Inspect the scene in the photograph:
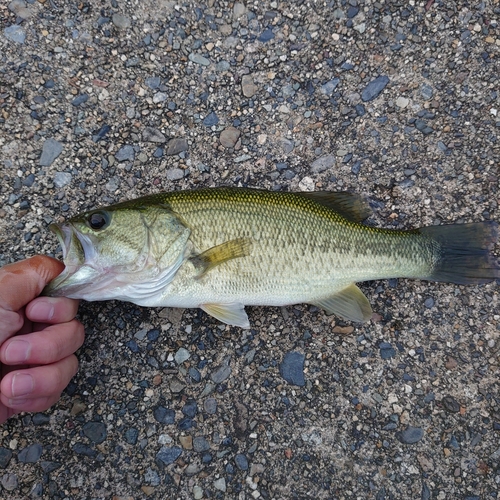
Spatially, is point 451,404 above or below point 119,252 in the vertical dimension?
below

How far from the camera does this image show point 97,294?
237 cm

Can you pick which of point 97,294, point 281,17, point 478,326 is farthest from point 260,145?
point 478,326

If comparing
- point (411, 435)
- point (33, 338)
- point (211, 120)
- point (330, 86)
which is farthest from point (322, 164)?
point (33, 338)

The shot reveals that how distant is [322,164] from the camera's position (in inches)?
116

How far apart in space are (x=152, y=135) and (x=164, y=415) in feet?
5.98

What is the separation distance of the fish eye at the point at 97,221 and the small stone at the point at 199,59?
4.46 feet

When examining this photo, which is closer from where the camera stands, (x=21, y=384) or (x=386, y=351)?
(x=21, y=384)

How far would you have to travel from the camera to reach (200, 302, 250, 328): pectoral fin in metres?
2.53

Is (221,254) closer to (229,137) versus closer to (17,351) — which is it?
(229,137)

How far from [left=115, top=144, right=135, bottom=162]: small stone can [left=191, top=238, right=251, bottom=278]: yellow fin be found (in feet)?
3.19

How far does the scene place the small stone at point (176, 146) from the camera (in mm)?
2928

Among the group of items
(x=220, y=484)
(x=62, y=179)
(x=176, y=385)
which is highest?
(x=62, y=179)

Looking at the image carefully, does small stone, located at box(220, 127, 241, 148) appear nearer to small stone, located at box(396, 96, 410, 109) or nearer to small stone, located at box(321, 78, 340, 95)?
small stone, located at box(321, 78, 340, 95)

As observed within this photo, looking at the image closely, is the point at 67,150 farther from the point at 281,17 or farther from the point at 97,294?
the point at 281,17
